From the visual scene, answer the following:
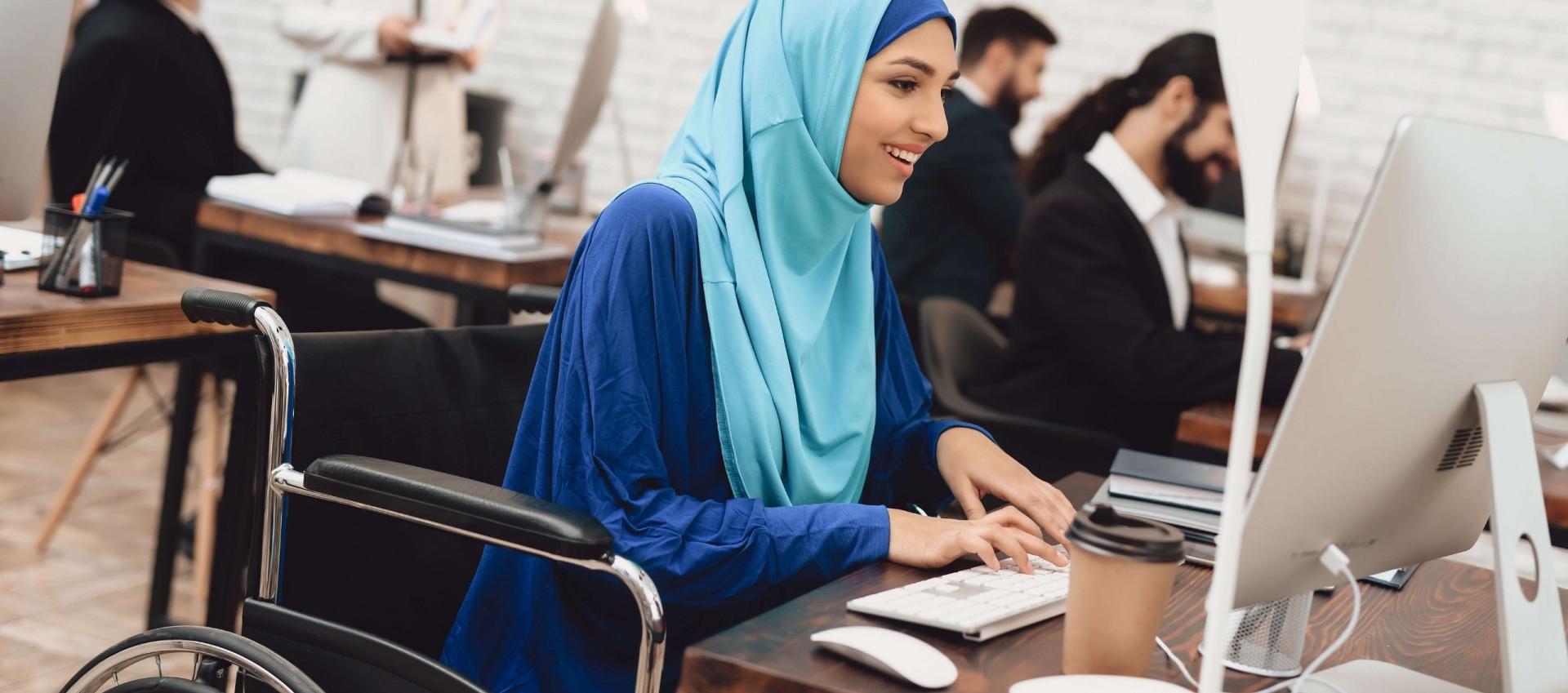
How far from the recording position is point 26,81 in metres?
1.50

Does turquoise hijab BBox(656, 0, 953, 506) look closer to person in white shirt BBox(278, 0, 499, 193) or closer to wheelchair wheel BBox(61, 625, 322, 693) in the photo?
wheelchair wheel BBox(61, 625, 322, 693)

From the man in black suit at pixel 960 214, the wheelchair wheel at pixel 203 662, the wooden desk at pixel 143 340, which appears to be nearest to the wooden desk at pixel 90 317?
the wooden desk at pixel 143 340

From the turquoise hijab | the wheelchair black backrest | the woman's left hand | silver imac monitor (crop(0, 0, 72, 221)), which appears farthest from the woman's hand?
silver imac monitor (crop(0, 0, 72, 221))

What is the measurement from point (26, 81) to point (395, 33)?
1918 millimetres

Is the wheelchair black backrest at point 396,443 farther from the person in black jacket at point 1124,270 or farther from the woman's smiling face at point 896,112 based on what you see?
the person in black jacket at point 1124,270

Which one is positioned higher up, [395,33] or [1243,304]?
[395,33]

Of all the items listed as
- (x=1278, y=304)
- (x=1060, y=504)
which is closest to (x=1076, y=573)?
(x=1060, y=504)

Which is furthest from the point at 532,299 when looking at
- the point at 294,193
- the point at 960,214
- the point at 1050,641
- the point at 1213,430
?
the point at 960,214

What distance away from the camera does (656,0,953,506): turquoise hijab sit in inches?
46.2

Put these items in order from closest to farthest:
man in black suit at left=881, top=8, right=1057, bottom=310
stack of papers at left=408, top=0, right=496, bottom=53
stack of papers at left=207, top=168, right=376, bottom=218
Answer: stack of papers at left=207, top=168, right=376, bottom=218 → man in black suit at left=881, top=8, right=1057, bottom=310 → stack of papers at left=408, top=0, right=496, bottom=53

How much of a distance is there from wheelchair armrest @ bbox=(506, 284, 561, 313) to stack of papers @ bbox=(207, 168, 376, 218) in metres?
1.15

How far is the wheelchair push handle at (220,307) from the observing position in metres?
1.11

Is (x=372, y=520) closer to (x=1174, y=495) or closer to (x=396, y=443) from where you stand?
(x=396, y=443)

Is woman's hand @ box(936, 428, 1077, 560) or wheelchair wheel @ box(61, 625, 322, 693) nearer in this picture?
wheelchair wheel @ box(61, 625, 322, 693)
